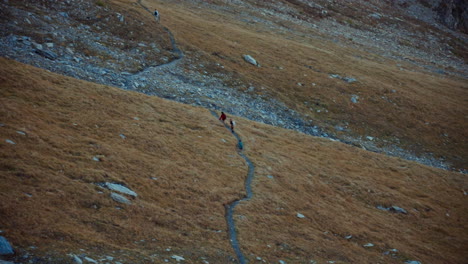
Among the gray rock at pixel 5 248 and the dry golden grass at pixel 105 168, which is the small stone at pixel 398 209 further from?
the gray rock at pixel 5 248

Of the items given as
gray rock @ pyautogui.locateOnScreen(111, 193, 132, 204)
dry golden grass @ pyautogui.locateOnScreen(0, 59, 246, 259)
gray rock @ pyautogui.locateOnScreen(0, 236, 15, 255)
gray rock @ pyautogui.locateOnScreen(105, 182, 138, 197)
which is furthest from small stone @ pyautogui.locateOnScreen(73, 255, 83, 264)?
gray rock @ pyautogui.locateOnScreen(105, 182, 138, 197)

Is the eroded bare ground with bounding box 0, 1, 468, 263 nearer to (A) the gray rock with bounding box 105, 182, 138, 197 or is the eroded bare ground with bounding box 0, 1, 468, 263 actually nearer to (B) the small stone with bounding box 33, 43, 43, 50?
(A) the gray rock with bounding box 105, 182, 138, 197

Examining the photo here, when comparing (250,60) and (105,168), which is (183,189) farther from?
(250,60)

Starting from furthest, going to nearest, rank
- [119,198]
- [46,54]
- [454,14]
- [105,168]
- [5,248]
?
[454,14] → [46,54] → [105,168] → [119,198] → [5,248]

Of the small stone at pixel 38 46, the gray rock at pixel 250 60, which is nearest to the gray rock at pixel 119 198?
Result: the small stone at pixel 38 46

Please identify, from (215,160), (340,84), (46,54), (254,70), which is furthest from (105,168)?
(340,84)

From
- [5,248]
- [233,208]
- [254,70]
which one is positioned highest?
[254,70]

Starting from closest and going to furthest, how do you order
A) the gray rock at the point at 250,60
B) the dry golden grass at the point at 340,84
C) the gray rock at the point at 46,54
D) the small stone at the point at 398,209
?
the small stone at the point at 398,209 → the gray rock at the point at 46,54 → the dry golden grass at the point at 340,84 → the gray rock at the point at 250,60

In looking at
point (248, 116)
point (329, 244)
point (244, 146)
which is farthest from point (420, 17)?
point (329, 244)
